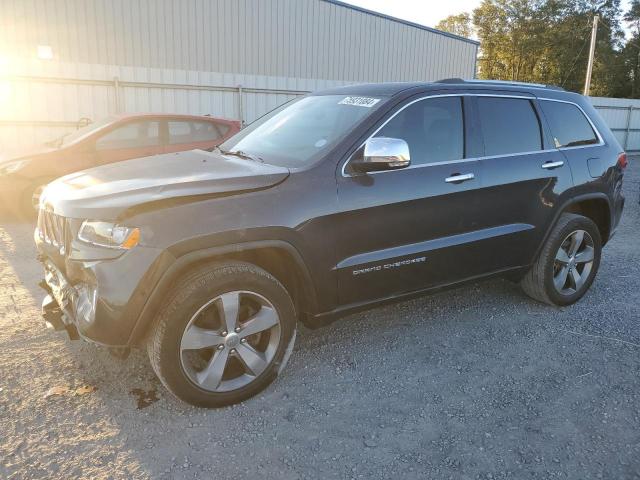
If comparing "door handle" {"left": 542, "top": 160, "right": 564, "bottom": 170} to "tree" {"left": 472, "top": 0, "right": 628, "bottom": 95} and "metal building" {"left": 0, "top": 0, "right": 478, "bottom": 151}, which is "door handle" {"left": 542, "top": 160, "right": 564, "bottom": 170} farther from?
"tree" {"left": 472, "top": 0, "right": 628, "bottom": 95}

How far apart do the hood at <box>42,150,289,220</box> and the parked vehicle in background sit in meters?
0.01

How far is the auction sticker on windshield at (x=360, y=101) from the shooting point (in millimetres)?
3402

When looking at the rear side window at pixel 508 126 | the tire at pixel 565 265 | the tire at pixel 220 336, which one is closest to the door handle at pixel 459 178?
the rear side window at pixel 508 126

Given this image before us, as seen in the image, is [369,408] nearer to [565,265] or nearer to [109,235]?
[109,235]

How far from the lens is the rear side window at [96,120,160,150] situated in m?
7.73

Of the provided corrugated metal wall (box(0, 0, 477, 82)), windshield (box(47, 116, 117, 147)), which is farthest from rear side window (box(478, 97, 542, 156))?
corrugated metal wall (box(0, 0, 477, 82))

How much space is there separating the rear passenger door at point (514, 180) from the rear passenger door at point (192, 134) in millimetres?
5141

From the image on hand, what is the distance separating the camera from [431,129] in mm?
3529

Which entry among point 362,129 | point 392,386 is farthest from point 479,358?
point 362,129

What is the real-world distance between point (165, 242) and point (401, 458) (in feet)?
5.13

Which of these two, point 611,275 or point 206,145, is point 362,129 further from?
point 206,145

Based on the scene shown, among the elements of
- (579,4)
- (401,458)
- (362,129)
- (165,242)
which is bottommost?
(401,458)

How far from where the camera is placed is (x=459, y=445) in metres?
2.61

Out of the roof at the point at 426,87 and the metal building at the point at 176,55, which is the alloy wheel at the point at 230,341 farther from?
the metal building at the point at 176,55
